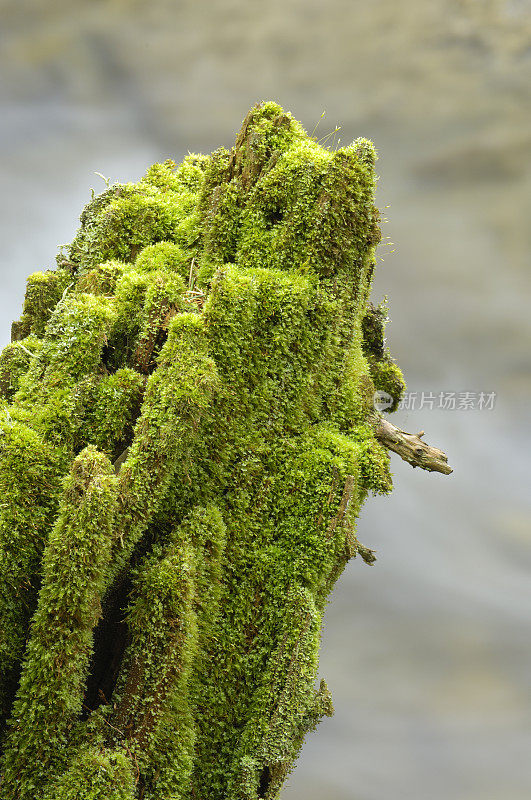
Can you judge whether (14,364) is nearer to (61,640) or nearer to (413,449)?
(61,640)

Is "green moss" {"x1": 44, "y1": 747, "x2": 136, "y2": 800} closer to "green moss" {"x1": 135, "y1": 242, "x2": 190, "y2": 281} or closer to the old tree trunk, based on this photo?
the old tree trunk

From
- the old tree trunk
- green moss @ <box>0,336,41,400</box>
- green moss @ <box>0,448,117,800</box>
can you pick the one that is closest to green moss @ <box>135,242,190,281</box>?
the old tree trunk

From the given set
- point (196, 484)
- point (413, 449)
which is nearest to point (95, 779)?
point (196, 484)

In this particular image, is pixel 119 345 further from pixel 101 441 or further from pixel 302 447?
pixel 302 447

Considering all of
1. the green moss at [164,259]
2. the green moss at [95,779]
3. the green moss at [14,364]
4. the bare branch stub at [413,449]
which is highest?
the green moss at [164,259]

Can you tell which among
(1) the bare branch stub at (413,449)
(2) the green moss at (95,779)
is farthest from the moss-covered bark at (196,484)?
(1) the bare branch stub at (413,449)

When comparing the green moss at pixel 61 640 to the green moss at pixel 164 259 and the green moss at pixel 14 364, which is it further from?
the green moss at pixel 164 259

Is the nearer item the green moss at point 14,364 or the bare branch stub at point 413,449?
the green moss at point 14,364

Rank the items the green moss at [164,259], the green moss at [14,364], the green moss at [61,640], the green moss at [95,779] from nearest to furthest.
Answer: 1. the green moss at [95,779]
2. the green moss at [61,640]
3. the green moss at [164,259]
4. the green moss at [14,364]
